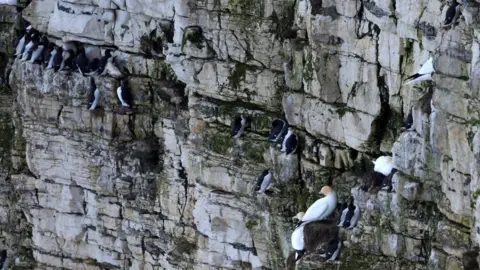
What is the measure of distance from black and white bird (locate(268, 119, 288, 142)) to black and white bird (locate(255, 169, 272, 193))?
704mm

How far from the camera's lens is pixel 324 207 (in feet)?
94.0

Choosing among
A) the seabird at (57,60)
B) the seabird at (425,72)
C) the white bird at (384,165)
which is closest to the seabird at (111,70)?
the seabird at (57,60)

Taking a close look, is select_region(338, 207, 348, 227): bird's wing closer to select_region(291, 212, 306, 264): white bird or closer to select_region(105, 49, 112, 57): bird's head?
select_region(291, 212, 306, 264): white bird

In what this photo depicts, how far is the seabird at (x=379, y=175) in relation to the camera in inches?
1063

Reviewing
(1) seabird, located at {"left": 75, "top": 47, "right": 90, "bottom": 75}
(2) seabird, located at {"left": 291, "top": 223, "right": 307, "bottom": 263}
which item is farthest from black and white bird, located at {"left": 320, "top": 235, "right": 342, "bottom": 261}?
(1) seabird, located at {"left": 75, "top": 47, "right": 90, "bottom": 75}

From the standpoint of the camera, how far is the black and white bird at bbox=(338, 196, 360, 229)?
1078 inches

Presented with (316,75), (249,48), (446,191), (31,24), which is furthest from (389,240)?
(31,24)

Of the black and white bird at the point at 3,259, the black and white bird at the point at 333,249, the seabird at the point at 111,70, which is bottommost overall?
the black and white bird at the point at 333,249

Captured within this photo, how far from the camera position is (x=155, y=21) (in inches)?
1422

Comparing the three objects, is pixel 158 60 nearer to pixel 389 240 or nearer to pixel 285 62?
pixel 285 62

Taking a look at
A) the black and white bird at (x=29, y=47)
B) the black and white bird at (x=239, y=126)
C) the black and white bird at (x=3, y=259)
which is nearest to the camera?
the black and white bird at (x=239, y=126)

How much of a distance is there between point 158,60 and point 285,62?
5.39 metres

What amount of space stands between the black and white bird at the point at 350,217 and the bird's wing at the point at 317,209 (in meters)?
0.92

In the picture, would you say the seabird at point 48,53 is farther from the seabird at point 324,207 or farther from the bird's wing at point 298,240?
the bird's wing at point 298,240
